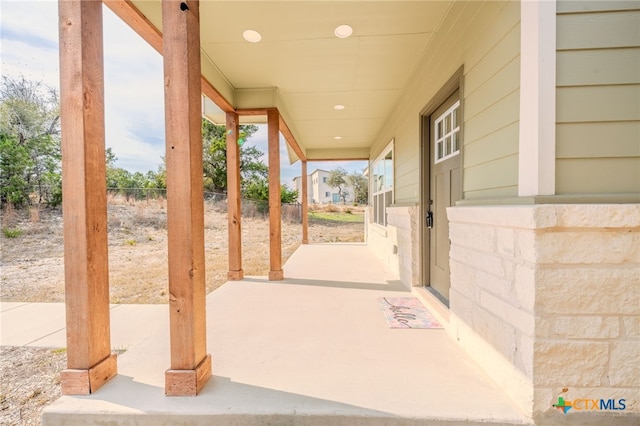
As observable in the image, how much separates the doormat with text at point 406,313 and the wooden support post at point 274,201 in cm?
169

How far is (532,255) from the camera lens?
4.46 feet

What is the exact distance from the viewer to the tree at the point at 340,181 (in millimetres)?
35356

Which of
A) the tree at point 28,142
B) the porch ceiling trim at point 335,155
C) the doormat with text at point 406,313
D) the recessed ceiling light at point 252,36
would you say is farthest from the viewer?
the tree at point 28,142

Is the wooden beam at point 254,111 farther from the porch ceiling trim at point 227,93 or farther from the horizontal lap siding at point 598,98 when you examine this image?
the horizontal lap siding at point 598,98

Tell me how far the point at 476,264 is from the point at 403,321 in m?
1.02

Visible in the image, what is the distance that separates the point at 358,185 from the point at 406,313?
1236 inches

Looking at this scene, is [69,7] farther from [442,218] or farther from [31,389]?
[442,218]

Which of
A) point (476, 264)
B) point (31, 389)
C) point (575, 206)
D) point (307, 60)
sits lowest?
point (31, 389)

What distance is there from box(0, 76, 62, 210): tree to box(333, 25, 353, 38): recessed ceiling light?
1262cm

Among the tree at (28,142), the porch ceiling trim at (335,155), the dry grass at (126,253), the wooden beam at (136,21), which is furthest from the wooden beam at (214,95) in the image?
the tree at (28,142)

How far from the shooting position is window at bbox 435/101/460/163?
2659mm

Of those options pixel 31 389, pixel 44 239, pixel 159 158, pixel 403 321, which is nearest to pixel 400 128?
pixel 403 321

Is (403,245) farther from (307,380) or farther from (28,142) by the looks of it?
(28,142)

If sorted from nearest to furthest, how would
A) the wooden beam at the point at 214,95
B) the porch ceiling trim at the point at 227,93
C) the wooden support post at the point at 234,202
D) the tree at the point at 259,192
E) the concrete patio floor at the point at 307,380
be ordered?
the concrete patio floor at the point at 307,380
the porch ceiling trim at the point at 227,93
the wooden beam at the point at 214,95
the wooden support post at the point at 234,202
the tree at the point at 259,192
